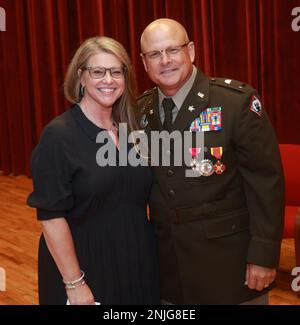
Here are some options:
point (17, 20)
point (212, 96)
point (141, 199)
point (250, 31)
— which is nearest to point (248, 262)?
point (141, 199)

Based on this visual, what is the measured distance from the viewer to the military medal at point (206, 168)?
2.15m

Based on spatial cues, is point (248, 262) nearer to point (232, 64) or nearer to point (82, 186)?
point (82, 186)

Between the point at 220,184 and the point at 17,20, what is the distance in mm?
5938

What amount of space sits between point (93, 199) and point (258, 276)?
689mm

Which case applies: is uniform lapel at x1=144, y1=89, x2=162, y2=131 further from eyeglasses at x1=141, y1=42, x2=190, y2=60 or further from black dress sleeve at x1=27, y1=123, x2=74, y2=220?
black dress sleeve at x1=27, y1=123, x2=74, y2=220

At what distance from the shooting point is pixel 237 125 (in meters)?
2.10

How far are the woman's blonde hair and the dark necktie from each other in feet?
0.42

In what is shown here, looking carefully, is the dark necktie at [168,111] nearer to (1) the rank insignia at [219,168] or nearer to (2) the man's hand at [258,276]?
(1) the rank insignia at [219,168]

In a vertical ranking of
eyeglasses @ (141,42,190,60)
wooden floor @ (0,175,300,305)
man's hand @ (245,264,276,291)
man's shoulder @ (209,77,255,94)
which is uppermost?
eyeglasses @ (141,42,190,60)

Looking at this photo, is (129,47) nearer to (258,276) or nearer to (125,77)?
(125,77)

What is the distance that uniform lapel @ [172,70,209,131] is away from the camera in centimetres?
219

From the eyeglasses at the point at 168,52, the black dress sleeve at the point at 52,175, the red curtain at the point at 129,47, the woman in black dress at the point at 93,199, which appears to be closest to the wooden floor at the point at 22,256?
the red curtain at the point at 129,47

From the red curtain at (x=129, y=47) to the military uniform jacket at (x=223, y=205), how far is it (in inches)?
120

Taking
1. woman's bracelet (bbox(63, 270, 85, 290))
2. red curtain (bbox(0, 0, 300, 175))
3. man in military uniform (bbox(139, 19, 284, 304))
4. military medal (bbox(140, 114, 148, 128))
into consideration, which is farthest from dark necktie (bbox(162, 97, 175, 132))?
red curtain (bbox(0, 0, 300, 175))
